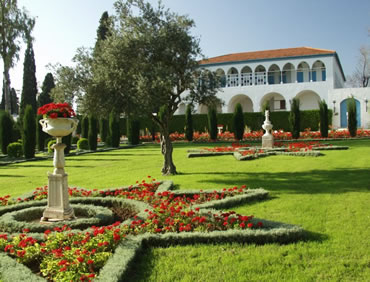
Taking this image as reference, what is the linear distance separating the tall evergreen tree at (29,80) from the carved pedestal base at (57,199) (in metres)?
32.0

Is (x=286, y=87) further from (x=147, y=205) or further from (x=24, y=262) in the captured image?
(x=24, y=262)

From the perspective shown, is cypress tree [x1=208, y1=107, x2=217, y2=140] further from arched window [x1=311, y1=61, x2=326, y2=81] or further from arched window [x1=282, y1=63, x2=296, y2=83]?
arched window [x1=282, y1=63, x2=296, y2=83]

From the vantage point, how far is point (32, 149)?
1769 centimetres

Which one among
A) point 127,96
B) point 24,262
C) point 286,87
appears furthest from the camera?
point 286,87

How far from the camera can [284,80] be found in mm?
41156

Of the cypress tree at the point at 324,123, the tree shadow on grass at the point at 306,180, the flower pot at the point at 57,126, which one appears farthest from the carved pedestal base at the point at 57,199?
the cypress tree at the point at 324,123

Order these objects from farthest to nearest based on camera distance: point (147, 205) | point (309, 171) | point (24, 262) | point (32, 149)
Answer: point (32, 149) < point (309, 171) < point (147, 205) < point (24, 262)

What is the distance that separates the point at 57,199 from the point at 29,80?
34.0 metres

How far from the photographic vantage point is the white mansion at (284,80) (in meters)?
34.9

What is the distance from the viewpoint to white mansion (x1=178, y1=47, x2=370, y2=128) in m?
34.9

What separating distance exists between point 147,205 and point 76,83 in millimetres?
4745

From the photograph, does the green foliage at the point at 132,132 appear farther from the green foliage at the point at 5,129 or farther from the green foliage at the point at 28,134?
the green foliage at the point at 28,134

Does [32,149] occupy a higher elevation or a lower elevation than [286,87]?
lower

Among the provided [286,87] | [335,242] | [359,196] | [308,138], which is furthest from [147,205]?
[286,87]
